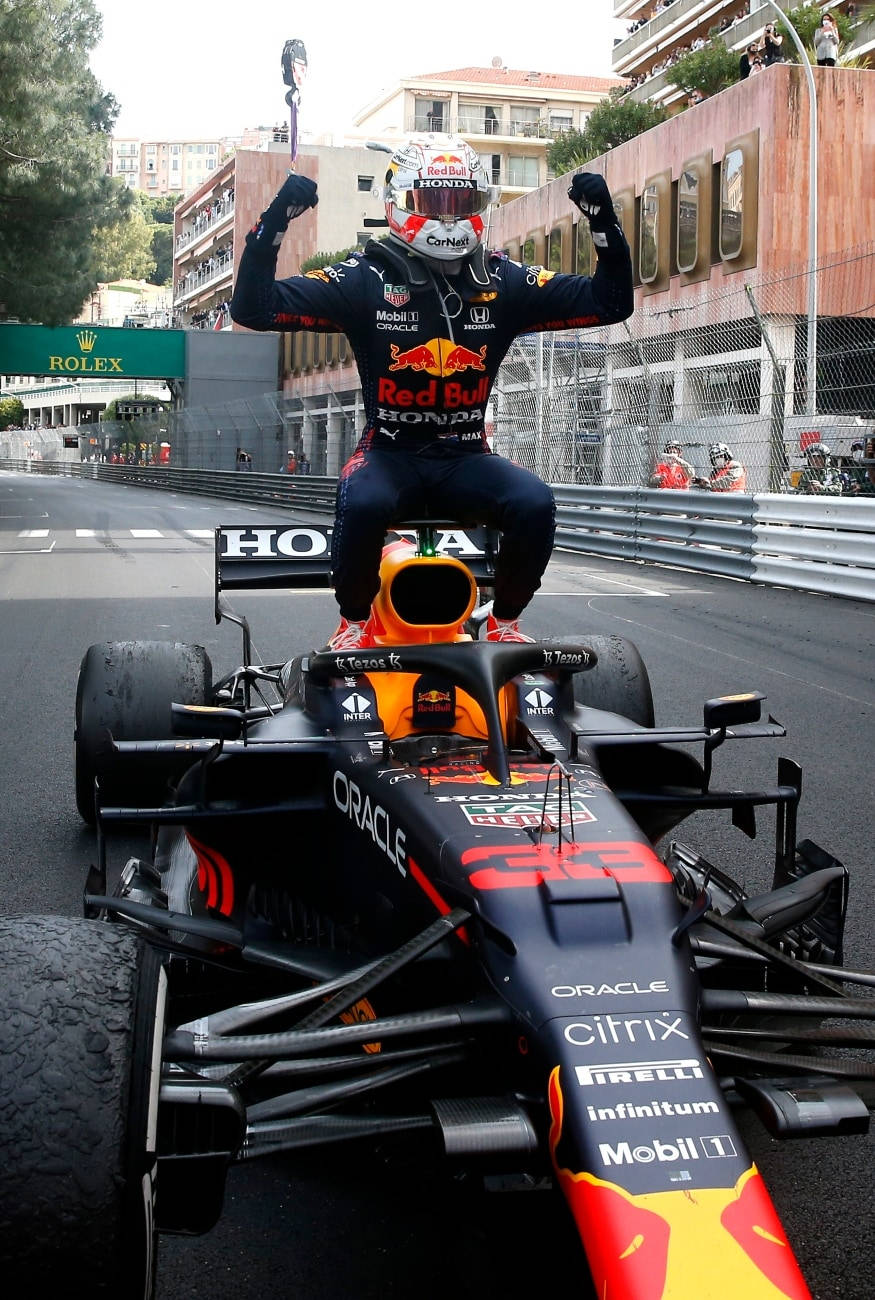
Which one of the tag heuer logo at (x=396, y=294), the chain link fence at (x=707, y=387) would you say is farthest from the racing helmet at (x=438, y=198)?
the chain link fence at (x=707, y=387)

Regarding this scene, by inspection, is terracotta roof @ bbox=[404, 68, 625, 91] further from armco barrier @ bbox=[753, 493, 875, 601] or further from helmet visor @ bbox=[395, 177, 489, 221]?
helmet visor @ bbox=[395, 177, 489, 221]

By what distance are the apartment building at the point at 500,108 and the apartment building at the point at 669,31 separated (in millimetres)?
9370

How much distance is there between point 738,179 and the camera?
2856 cm

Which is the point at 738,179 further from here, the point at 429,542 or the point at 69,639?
the point at 429,542

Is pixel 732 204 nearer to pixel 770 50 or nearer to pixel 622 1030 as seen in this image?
pixel 770 50

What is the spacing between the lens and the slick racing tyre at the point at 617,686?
511 centimetres

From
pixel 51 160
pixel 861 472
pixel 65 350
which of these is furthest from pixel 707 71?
pixel 861 472

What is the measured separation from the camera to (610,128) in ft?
176

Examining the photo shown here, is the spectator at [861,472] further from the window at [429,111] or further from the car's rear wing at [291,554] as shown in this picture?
the window at [429,111]

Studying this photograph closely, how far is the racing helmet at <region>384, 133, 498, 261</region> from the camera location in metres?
4.56

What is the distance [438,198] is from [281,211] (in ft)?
1.85

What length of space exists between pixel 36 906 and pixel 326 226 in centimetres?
7866

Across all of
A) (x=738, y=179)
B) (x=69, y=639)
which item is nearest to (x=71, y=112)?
(x=738, y=179)

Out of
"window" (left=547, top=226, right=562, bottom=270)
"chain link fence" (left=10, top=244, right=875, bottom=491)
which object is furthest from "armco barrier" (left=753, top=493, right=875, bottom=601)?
"window" (left=547, top=226, right=562, bottom=270)
